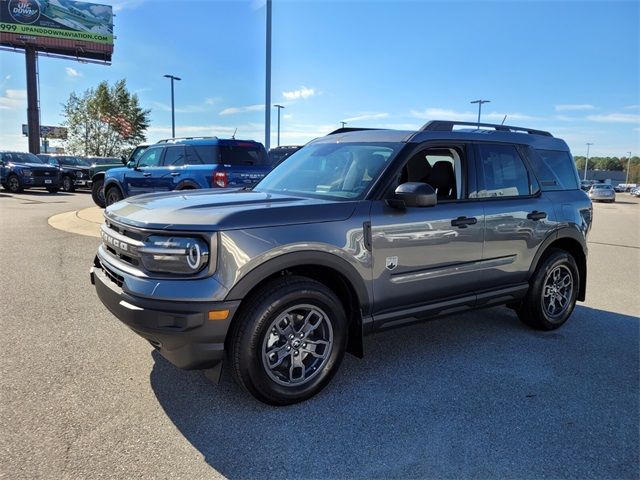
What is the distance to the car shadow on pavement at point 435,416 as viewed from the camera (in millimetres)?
2641

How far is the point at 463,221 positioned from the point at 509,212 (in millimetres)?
662

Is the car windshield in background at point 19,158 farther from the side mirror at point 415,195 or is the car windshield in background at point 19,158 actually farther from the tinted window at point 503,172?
the side mirror at point 415,195

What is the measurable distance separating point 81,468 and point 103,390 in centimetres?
90

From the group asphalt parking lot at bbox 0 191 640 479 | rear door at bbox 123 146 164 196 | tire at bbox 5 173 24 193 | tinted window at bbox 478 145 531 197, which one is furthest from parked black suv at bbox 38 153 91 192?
tinted window at bbox 478 145 531 197

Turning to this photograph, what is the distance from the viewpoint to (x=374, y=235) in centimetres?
344

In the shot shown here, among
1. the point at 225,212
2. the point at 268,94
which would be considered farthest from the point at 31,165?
the point at 225,212

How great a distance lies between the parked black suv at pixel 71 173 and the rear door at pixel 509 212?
2295 cm

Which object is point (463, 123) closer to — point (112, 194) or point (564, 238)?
point (564, 238)

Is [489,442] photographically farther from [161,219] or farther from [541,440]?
[161,219]

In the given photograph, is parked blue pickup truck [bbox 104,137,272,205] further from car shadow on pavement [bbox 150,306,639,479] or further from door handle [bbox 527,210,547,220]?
car shadow on pavement [bbox 150,306,639,479]

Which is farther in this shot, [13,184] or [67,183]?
[67,183]

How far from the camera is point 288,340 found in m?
3.22

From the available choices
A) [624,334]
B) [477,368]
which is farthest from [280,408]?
[624,334]

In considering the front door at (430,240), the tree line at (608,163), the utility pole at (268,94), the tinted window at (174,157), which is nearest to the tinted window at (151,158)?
the tinted window at (174,157)
